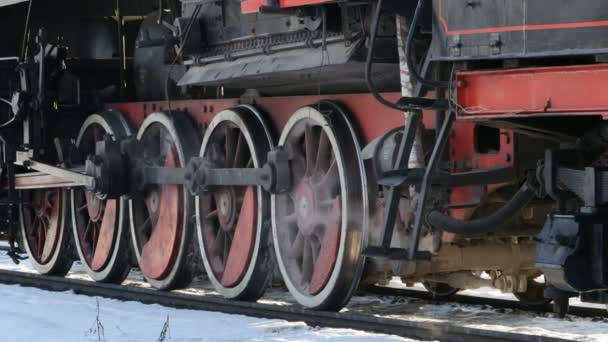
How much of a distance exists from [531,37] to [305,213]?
3840mm

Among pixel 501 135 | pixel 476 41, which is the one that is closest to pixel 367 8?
pixel 501 135

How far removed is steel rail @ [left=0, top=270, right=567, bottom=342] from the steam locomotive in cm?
25

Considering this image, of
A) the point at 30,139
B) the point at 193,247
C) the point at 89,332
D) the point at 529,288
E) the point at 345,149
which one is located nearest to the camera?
the point at 89,332

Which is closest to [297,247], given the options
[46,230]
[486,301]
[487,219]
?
[486,301]

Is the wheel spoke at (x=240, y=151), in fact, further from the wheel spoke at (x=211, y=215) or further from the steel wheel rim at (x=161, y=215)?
the steel wheel rim at (x=161, y=215)

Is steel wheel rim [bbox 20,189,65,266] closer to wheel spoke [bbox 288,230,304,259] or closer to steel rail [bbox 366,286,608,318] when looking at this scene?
steel rail [bbox 366,286,608,318]

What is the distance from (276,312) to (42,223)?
14.7 feet

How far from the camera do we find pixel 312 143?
1088 centimetres

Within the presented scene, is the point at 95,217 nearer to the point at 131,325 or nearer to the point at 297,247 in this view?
the point at 297,247

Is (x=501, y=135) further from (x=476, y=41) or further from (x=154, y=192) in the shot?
(x=154, y=192)

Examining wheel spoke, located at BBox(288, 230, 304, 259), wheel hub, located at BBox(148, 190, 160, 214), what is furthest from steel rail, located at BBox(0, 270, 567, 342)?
wheel hub, located at BBox(148, 190, 160, 214)

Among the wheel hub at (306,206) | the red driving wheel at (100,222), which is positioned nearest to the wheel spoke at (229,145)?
the wheel hub at (306,206)

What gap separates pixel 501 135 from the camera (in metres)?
8.95

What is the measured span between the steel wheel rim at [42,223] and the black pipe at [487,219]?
5.65m
